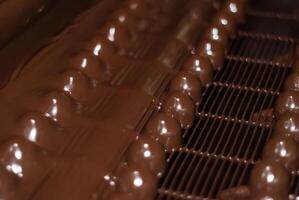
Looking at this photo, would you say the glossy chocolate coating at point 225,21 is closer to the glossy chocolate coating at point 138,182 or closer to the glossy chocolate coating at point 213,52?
the glossy chocolate coating at point 213,52

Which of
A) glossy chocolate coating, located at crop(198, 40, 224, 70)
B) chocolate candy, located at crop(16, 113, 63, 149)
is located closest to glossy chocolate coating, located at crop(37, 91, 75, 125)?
chocolate candy, located at crop(16, 113, 63, 149)

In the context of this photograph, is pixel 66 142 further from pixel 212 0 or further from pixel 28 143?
pixel 212 0

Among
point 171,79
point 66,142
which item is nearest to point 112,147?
point 66,142

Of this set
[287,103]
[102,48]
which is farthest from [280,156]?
[102,48]

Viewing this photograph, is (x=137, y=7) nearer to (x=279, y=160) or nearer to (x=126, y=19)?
(x=126, y=19)

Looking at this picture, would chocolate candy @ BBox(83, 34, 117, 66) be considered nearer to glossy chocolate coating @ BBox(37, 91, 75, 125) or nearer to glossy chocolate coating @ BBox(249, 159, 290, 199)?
glossy chocolate coating @ BBox(37, 91, 75, 125)

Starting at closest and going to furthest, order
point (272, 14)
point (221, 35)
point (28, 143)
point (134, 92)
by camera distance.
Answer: point (28, 143) → point (134, 92) → point (221, 35) → point (272, 14)
